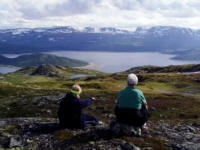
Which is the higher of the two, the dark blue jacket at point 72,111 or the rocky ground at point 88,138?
the dark blue jacket at point 72,111

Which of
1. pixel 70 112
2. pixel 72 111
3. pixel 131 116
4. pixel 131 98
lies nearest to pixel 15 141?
pixel 70 112

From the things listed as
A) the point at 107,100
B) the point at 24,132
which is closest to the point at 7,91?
the point at 107,100

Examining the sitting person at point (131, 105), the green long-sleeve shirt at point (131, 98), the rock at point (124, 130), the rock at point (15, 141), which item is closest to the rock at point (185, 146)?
the rock at point (124, 130)

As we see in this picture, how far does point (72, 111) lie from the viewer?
2023 centimetres

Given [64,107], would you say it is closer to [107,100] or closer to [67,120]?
[67,120]

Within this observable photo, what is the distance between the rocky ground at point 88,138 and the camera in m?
18.4

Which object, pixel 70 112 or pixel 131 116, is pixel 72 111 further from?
pixel 131 116

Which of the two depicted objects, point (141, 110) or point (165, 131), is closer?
point (141, 110)

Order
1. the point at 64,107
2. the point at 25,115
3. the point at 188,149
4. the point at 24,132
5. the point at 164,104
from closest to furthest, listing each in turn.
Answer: the point at 188,149
the point at 64,107
the point at 24,132
the point at 25,115
the point at 164,104

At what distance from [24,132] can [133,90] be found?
8409 millimetres

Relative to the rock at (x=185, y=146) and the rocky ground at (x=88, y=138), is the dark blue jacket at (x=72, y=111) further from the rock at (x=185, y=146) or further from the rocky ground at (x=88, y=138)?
the rock at (x=185, y=146)

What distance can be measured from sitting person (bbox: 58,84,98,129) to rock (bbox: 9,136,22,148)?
286 centimetres

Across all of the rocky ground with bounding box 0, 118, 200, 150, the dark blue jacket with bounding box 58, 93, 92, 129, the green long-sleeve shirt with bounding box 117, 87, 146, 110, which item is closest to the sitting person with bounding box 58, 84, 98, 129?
the dark blue jacket with bounding box 58, 93, 92, 129

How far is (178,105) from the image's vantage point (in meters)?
44.5
